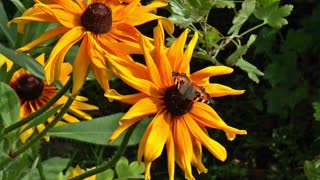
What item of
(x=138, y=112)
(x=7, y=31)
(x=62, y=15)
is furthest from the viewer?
(x=7, y=31)

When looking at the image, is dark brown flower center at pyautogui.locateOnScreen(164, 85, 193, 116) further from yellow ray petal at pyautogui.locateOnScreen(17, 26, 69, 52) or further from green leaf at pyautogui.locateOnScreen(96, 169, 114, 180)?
green leaf at pyautogui.locateOnScreen(96, 169, 114, 180)

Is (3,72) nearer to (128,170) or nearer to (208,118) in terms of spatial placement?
(128,170)

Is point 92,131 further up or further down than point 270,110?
further down

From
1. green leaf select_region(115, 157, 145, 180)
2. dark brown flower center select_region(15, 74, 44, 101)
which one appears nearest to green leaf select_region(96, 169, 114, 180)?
green leaf select_region(115, 157, 145, 180)

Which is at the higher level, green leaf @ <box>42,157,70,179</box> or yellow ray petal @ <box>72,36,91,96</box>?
yellow ray petal @ <box>72,36,91,96</box>

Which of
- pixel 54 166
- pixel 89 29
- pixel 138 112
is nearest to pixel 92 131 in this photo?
pixel 89 29

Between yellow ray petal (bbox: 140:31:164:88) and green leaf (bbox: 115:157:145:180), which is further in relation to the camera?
green leaf (bbox: 115:157:145:180)
